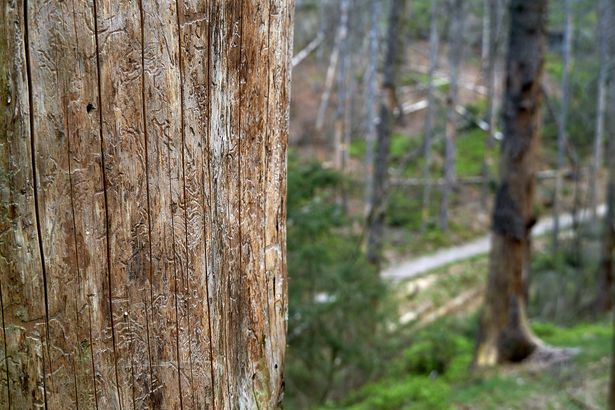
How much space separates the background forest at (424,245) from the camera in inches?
313

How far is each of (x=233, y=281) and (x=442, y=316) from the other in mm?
14742

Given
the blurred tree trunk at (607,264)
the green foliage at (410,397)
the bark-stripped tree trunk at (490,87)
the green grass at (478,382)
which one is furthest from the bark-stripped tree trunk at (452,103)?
the green foliage at (410,397)

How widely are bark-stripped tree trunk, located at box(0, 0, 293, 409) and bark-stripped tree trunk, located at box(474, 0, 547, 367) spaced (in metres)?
7.46

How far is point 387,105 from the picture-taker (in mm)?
12055

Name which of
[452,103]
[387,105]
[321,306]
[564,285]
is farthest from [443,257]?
[321,306]

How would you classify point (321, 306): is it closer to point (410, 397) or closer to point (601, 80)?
point (410, 397)

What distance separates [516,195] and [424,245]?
533 inches

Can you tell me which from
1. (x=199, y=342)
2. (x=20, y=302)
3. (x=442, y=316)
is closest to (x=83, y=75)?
(x=20, y=302)

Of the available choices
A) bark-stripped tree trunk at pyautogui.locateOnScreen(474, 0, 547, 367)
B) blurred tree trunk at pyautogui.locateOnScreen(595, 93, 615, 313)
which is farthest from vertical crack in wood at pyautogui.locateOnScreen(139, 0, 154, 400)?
blurred tree trunk at pyautogui.locateOnScreen(595, 93, 615, 313)

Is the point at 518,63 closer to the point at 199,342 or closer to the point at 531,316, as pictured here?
the point at 199,342

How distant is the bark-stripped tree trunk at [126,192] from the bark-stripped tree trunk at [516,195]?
7457mm

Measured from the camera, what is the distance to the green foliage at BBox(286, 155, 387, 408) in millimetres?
7828

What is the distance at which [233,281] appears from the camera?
133 cm

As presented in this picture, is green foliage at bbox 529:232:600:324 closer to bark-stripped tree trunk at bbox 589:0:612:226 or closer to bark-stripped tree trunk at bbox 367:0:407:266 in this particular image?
bark-stripped tree trunk at bbox 589:0:612:226
